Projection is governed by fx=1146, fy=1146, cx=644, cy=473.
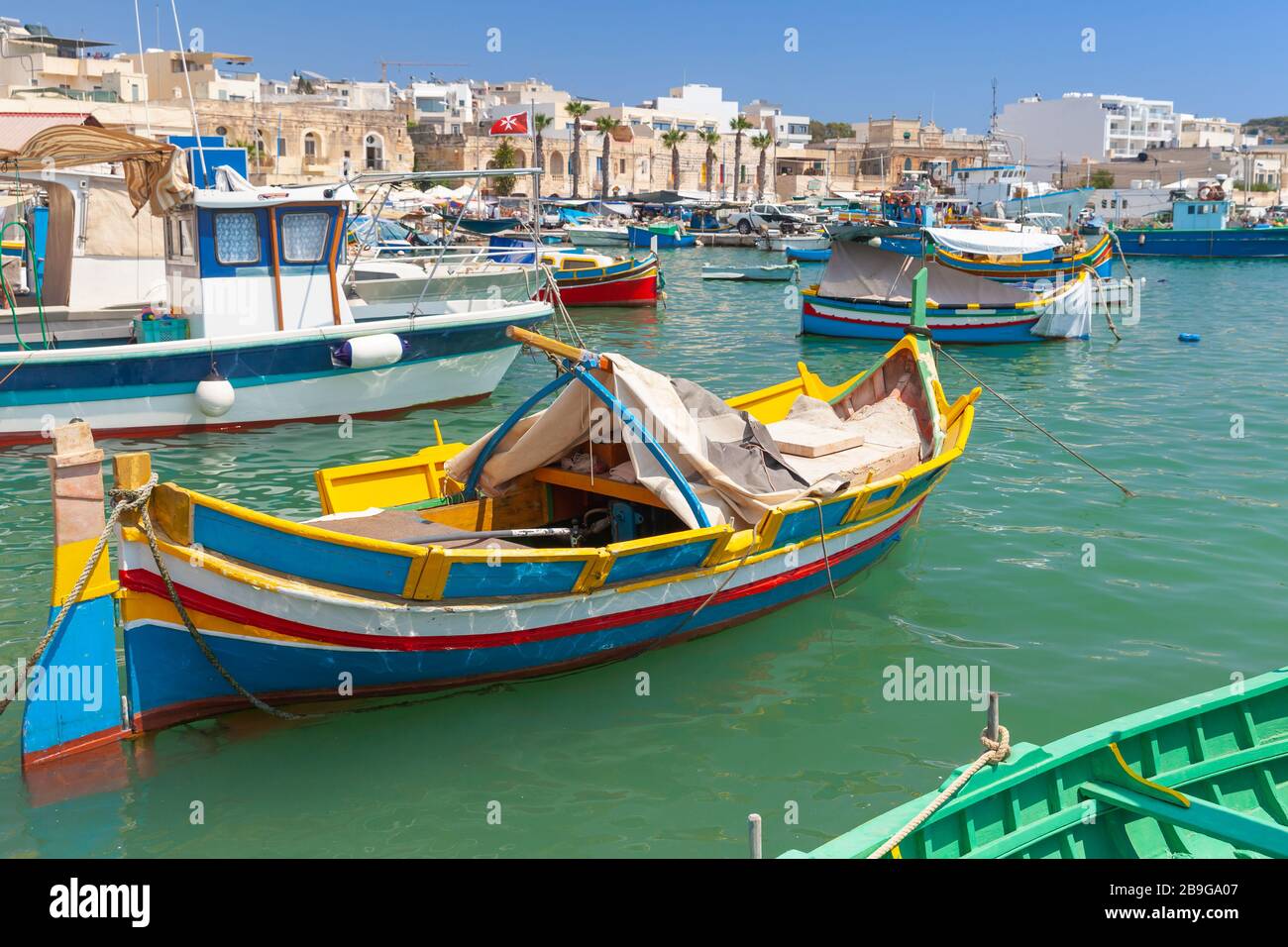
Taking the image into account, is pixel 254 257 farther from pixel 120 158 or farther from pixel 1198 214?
pixel 1198 214

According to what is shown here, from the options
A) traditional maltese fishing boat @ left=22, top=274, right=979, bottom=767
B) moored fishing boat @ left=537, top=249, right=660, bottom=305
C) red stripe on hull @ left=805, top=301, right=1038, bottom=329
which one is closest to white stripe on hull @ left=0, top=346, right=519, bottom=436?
traditional maltese fishing boat @ left=22, top=274, right=979, bottom=767

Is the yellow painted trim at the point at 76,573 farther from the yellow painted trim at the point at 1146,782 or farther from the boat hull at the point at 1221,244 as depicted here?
the boat hull at the point at 1221,244

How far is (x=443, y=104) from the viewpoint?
99.1 meters

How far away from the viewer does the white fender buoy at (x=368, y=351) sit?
16.7 meters

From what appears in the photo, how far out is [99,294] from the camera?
1867 centimetres

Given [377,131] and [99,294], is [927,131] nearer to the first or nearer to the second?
[377,131]

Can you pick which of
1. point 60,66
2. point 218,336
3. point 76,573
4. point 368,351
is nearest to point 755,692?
point 76,573

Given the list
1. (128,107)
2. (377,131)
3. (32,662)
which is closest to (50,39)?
(377,131)

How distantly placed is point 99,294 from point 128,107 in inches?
580

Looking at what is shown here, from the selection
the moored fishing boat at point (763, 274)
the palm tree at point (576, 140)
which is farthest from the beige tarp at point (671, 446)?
the palm tree at point (576, 140)

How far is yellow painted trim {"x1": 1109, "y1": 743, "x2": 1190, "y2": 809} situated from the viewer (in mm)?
5633

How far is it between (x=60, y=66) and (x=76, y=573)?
264 feet

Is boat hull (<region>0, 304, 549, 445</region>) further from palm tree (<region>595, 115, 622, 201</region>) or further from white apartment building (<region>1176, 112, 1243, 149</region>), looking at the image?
white apartment building (<region>1176, 112, 1243, 149</region>)

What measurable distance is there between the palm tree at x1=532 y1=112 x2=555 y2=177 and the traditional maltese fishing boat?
71.7 m
